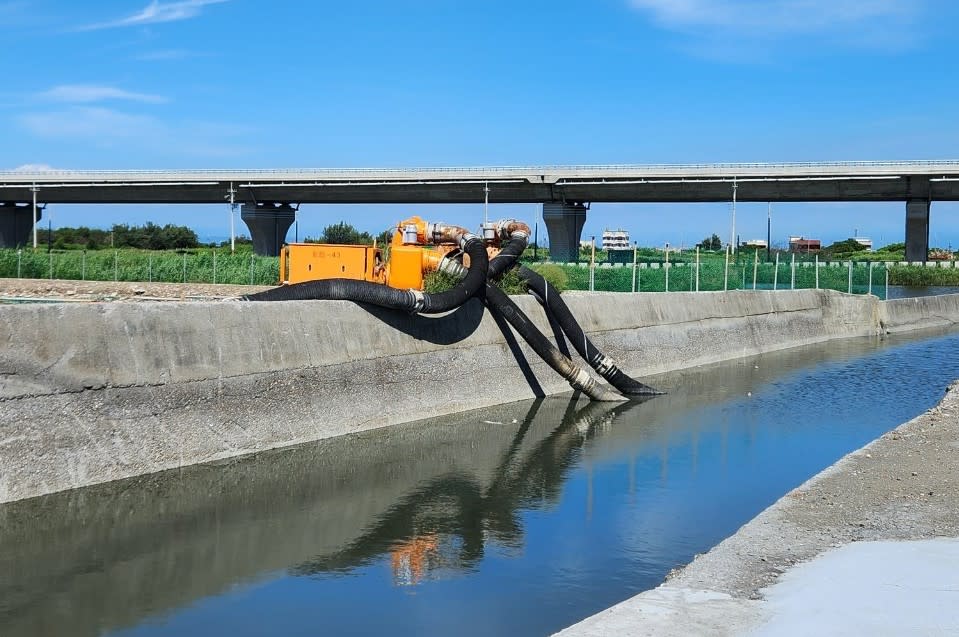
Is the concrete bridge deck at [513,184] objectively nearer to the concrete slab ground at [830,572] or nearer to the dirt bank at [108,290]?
the dirt bank at [108,290]

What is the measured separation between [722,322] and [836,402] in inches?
380

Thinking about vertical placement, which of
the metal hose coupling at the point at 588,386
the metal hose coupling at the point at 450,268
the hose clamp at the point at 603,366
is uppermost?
the metal hose coupling at the point at 450,268

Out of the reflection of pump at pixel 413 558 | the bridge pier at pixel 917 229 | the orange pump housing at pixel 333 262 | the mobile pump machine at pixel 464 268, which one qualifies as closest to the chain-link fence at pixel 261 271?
the mobile pump machine at pixel 464 268

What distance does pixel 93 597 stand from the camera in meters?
10.2

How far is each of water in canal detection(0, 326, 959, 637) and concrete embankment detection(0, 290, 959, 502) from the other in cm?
40

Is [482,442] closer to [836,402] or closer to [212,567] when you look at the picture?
[212,567]

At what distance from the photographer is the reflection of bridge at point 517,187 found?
83.7 meters

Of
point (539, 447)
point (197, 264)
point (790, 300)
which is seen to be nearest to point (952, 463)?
point (539, 447)

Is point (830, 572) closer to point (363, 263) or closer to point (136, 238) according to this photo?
point (363, 263)

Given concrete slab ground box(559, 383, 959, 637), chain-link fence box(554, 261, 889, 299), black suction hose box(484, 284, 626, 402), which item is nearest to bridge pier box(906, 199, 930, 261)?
chain-link fence box(554, 261, 889, 299)

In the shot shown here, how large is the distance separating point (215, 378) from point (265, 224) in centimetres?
8397

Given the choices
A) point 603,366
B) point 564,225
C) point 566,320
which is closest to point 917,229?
point 564,225

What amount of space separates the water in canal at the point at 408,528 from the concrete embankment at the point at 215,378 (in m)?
0.40

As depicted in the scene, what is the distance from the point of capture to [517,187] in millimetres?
92062
